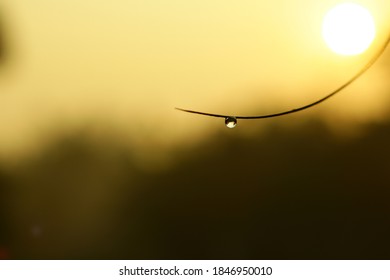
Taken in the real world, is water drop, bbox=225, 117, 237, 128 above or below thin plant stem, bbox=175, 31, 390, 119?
below

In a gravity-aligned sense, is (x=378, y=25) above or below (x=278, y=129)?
above

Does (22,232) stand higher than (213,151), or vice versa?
(213,151)

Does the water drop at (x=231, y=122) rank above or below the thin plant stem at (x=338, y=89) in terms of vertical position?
below

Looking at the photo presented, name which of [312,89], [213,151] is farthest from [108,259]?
[312,89]

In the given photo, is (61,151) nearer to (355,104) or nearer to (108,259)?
(108,259)

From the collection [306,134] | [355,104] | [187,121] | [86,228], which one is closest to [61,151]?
[86,228]
